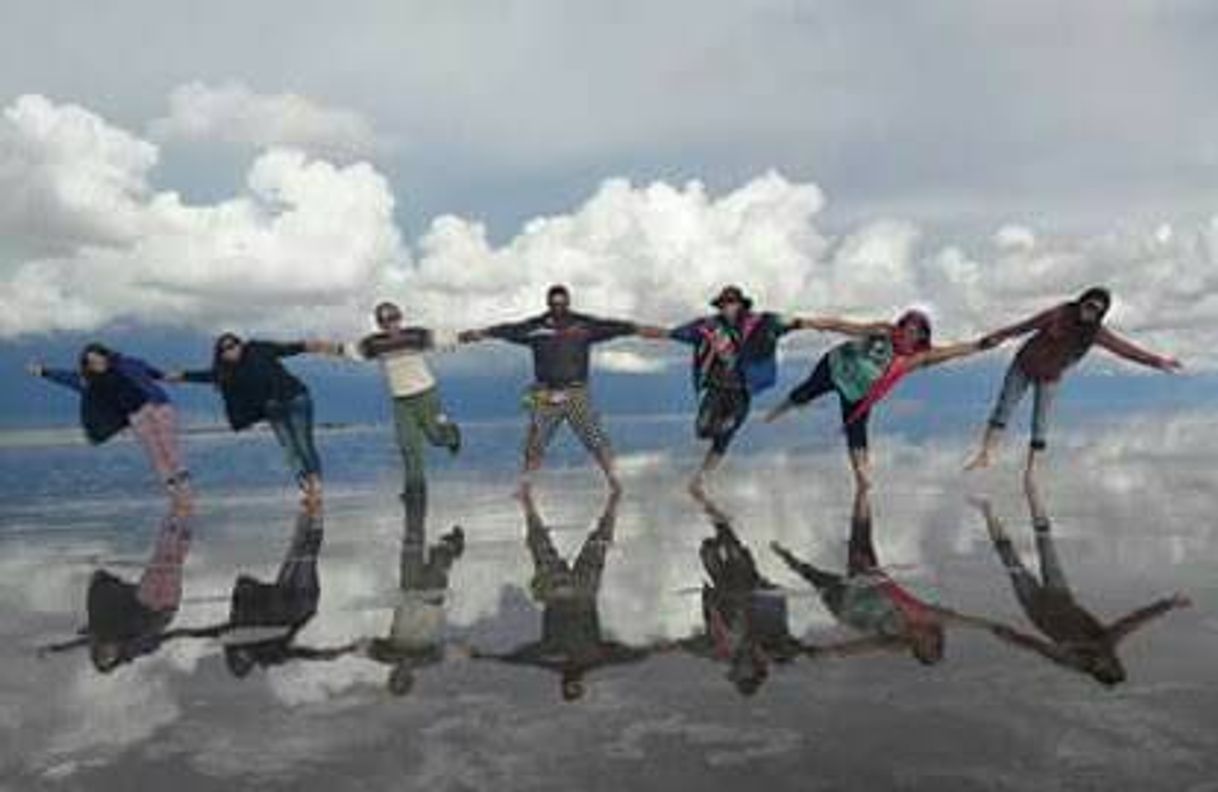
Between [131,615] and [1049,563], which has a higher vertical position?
[1049,563]

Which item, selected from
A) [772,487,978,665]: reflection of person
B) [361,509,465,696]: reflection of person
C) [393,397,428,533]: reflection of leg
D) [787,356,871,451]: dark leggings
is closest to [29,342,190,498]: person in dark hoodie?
[393,397,428,533]: reflection of leg

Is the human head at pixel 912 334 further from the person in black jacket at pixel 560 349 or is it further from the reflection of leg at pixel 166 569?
the reflection of leg at pixel 166 569

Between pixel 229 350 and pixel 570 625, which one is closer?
pixel 570 625

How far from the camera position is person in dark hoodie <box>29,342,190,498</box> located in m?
16.8

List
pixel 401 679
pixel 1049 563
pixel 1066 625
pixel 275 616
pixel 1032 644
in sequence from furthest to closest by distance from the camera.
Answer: pixel 1049 563
pixel 275 616
pixel 1066 625
pixel 1032 644
pixel 401 679

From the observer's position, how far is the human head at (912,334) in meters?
17.0

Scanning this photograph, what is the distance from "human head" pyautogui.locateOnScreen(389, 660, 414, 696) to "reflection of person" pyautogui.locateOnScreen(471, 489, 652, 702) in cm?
43

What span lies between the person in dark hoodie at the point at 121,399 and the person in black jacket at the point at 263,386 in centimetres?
36

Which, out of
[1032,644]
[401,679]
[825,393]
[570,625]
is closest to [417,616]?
[570,625]

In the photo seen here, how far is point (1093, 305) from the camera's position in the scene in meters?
15.9

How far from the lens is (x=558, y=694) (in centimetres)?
651

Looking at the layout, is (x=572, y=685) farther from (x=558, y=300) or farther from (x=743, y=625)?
(x=558, y=300)

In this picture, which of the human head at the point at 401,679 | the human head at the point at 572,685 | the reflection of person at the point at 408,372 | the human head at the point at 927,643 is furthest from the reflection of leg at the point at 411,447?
the human head at the point at 572,685

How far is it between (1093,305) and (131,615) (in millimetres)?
11364
